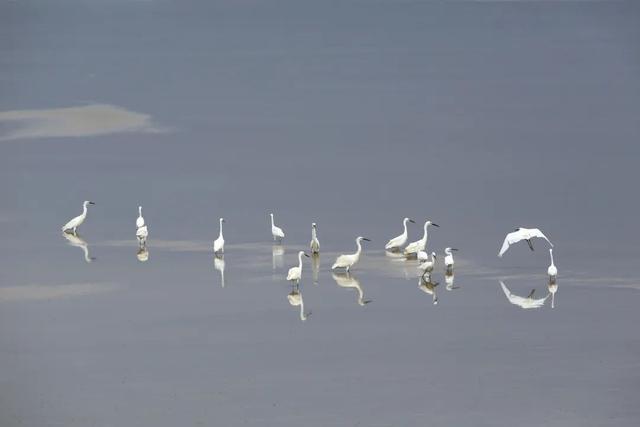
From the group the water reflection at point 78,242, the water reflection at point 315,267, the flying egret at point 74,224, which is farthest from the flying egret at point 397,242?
the flying egret at point 74,224

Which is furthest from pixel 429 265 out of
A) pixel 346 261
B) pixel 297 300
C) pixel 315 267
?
pixel 297 300

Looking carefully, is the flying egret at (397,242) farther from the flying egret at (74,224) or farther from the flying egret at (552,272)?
the flying egret at (74,224)

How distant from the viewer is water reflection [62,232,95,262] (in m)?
32.2

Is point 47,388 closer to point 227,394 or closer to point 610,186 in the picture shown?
point 227,394

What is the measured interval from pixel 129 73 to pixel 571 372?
3199cm

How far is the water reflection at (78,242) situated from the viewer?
32.2 meters

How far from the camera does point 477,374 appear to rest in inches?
940

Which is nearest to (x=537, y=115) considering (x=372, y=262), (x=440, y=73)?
(x=440, y=73)

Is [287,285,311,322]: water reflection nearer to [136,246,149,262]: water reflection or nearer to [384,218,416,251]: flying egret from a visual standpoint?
[384,218,416,251]: flying egret

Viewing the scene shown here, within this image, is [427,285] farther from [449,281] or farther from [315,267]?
[315,267]

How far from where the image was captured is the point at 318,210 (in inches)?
1415

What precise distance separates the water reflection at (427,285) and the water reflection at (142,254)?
509 cm

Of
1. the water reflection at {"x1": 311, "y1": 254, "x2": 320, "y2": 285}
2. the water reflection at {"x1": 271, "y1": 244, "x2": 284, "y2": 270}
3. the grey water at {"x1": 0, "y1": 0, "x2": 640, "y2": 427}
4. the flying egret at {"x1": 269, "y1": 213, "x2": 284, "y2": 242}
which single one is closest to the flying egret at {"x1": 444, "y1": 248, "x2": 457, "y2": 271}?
the grey water at {"x1": 0, "y1": 0, "x2": 640, "y2": 427}

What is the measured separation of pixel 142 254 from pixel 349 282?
4373 millimetres
